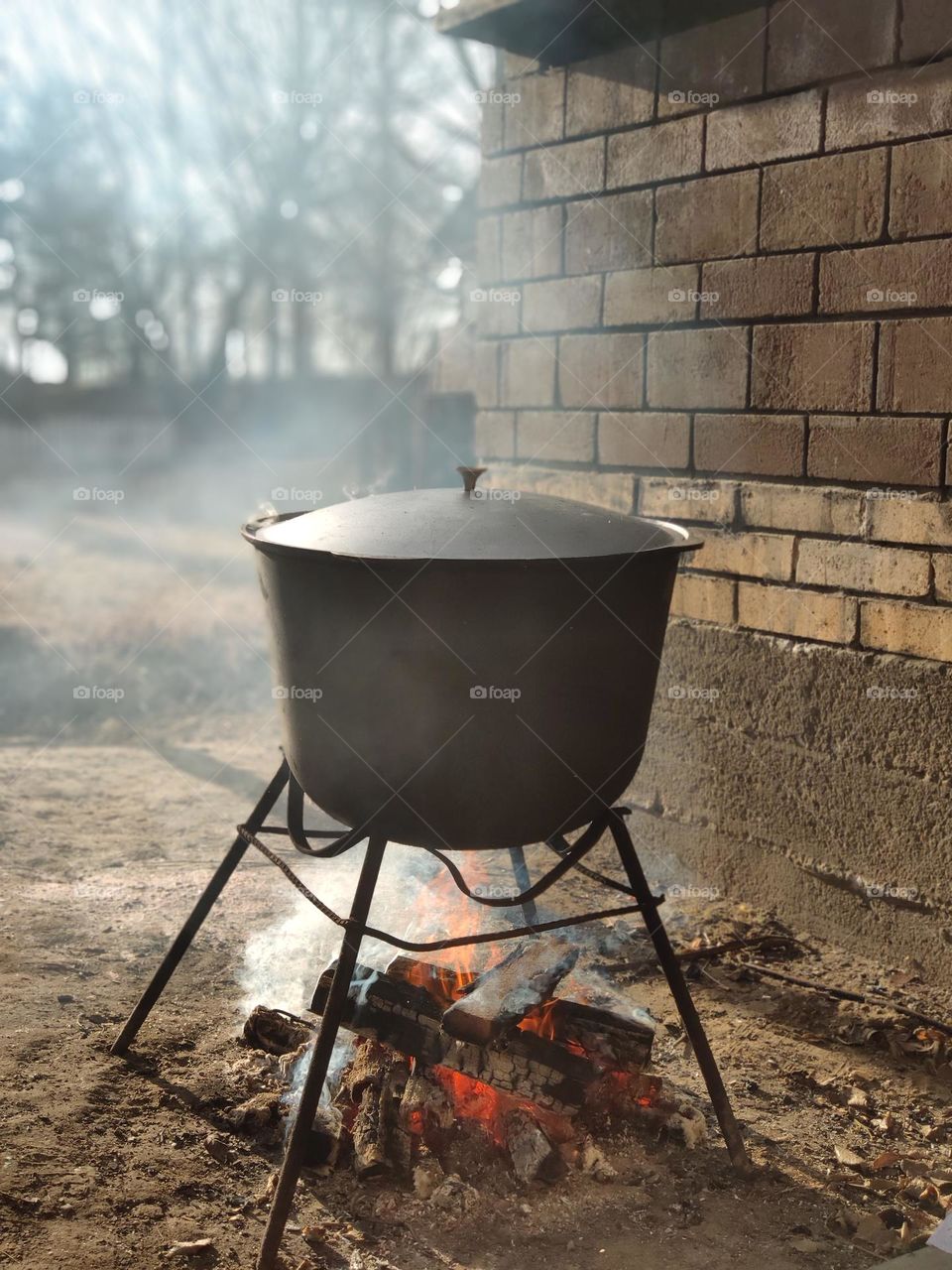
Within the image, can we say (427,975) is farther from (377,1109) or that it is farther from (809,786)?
(809,786)

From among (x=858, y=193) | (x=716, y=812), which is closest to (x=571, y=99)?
(x=858, y=193)

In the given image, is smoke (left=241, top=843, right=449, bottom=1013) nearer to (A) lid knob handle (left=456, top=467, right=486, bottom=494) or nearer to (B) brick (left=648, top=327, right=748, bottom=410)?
(A) lid knob handle (left=456, top=467, right=486, bottom=494)

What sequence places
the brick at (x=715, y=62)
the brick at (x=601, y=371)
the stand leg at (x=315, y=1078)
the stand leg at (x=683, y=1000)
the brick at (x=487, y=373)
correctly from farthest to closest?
the brick at (x=487, y=373), the brick at (x=601, y=371), the brick at (x=715, y=62), the stand leg at (x=683, y=1000), the stand leg at (x=315, y=1078)

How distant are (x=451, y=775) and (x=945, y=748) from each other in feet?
6.10

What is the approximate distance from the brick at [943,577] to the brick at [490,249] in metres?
2.46

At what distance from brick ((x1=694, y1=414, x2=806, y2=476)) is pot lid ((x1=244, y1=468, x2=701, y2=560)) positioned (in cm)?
127

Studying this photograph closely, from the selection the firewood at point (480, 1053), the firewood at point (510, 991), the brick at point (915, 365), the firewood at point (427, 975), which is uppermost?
the brick at point (915, 365)

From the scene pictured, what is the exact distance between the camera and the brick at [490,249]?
5051mm

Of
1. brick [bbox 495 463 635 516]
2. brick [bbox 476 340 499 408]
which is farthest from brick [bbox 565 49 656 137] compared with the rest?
brick [bbox 495 463 635 516]

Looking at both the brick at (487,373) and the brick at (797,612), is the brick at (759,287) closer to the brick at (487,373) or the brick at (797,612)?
the brick at (797,612)

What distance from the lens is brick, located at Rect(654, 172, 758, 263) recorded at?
160 inches

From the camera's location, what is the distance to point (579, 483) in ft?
15.8

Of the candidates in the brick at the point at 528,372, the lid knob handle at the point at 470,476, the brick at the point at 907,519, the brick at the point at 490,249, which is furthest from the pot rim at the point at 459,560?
the brick at the point at 490,249

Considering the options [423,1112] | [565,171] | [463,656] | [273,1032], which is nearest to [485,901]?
[423,1112]
